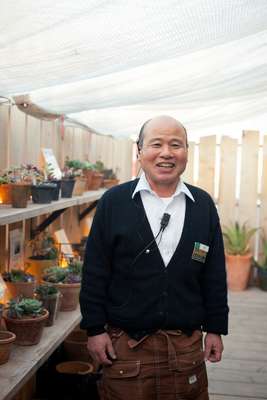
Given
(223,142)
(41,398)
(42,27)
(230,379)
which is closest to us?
(42,27)

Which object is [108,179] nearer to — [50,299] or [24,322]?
[50,299]

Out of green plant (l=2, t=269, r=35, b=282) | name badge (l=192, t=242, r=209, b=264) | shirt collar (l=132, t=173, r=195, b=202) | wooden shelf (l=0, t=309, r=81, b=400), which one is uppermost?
shirt collar (l=132, t=173, r=195, b=202)

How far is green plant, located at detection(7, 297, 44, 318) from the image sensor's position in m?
2.47

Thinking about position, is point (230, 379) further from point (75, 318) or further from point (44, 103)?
point (44, 103)

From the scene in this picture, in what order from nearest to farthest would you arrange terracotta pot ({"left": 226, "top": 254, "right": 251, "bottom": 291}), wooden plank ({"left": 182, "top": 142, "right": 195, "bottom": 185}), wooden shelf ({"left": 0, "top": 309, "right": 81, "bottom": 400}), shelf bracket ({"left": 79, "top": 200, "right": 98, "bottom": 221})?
wooden shelf ({"left": 0, "top": 309, "right": 81, "bottom": 400}), shelf bracket ({"left": 79, "top": 200, "right": 98, "bottom": 221}), terracotta pot ({"left": 226, "top": 254, "right": 251, "bottom": 291}), wooden plank ({"left": 182, "top": 142, "right": 195, "bottom": 185})

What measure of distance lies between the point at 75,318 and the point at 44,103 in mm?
1111

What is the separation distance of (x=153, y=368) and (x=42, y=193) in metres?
1.17

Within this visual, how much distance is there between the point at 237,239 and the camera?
6926 mm

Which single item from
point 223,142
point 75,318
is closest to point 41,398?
point 75,318

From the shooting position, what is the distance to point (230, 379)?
400cm

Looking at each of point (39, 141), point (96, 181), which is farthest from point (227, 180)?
point (39, 141)

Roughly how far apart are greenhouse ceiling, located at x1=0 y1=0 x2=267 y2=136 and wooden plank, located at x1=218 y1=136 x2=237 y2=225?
3.48 m

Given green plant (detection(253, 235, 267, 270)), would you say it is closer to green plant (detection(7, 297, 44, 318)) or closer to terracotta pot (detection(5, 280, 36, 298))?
terracotta pot (detection(5, 280, 36, 298))

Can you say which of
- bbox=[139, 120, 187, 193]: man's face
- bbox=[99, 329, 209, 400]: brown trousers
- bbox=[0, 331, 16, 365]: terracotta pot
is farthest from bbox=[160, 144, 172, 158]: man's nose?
bbox=[0, 331, 16, 365]: terracotta pot
